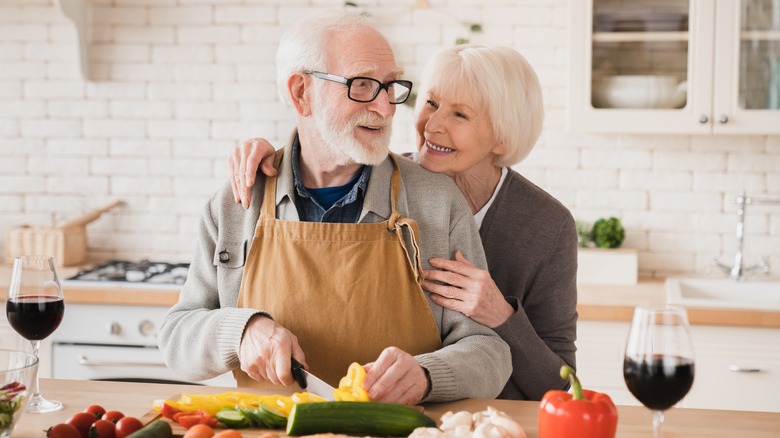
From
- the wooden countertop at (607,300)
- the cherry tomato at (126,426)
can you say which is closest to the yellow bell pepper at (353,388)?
the cherry tomato at (126,426)

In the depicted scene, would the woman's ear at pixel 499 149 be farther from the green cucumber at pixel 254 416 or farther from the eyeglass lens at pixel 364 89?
the green cucumber at pixel 254 416

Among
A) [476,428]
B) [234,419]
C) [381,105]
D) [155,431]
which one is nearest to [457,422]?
[476,428]

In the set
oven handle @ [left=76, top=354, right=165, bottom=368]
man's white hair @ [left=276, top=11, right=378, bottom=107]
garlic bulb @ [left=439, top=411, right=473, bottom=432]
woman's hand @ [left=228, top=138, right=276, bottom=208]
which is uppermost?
man's white hair @ [left=276, top=11, right=378, bottom=107]

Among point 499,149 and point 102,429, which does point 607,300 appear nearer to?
point 499,149

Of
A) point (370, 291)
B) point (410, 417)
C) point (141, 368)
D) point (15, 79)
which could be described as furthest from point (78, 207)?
point (410, 417)

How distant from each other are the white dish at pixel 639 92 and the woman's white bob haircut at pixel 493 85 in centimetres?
118

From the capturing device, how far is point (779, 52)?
10.8ft

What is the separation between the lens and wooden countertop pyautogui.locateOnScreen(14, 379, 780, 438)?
1.49 metres

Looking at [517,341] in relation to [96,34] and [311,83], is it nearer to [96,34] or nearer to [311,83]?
[311,83]

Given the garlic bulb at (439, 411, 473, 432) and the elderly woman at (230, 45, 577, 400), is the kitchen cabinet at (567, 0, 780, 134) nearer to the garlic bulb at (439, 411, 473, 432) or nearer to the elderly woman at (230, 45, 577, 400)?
the elderly woman at (230, 45, 577, 400)

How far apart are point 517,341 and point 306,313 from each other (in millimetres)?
508

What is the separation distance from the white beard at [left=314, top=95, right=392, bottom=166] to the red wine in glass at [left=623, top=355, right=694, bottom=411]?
0.85 metres

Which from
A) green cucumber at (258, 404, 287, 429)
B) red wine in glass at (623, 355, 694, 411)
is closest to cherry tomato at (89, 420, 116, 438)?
green cucumber at (258, 404, 287, 429)

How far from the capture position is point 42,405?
1597mm
